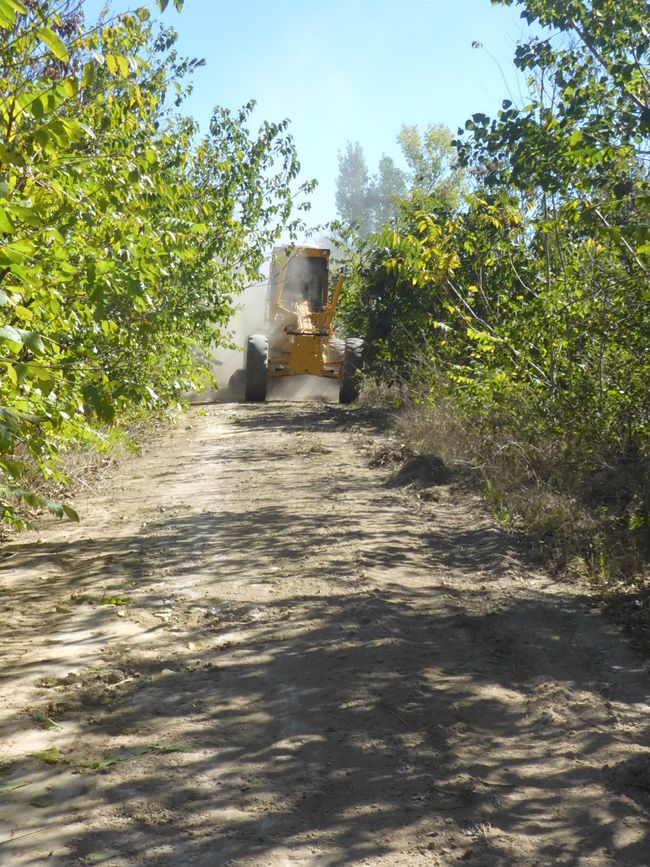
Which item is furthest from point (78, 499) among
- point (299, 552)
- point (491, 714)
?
point (491, 714)

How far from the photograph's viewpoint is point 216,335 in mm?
15398

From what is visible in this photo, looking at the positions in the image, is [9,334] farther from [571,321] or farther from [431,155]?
[431,155]

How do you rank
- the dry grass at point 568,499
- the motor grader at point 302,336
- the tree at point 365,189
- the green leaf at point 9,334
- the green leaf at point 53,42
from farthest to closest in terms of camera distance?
the tree at point 365,189, the motor grader at point 302,336, the dry grass at point 568,499, the green leaf at point 53,42, the green leaf at point 9,334

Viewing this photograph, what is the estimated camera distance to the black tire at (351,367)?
75.2 ft

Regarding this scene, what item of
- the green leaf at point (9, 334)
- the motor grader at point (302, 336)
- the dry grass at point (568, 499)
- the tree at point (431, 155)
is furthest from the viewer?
the tree at point (431, 155)

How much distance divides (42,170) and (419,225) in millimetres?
6130

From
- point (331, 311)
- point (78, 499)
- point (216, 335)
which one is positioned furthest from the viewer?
point (331, 311)

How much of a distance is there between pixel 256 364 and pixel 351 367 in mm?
2184

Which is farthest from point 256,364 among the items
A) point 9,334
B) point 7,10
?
point 9,334

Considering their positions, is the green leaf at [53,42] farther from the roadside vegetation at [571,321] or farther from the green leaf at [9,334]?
the roadside vegetation at [571,321]

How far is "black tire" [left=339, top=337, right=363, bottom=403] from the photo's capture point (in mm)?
22906

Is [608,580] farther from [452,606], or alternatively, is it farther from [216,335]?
[216,335]

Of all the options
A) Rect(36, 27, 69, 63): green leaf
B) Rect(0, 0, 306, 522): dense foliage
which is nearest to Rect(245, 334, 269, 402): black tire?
Rect(0, 0, 306, 522): dense foliage

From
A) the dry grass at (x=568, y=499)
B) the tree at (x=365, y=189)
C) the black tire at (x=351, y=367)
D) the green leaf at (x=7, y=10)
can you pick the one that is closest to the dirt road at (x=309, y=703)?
the dry grass at (x=568, y=499)
